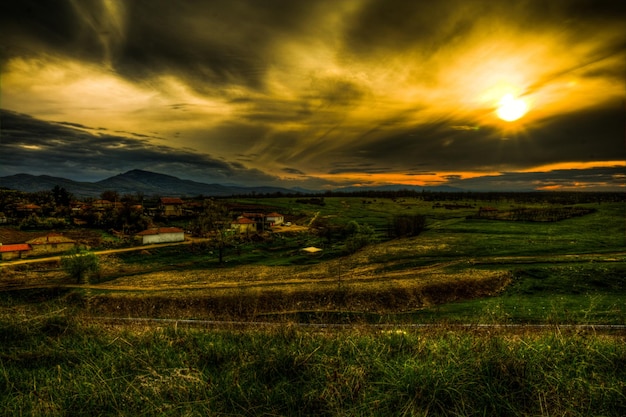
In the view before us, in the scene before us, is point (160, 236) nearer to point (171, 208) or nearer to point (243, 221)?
point (243, 221)

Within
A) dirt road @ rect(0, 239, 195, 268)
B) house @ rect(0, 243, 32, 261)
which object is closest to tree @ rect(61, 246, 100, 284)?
Result: dirt road @ rect(0, 239, 195, 268)

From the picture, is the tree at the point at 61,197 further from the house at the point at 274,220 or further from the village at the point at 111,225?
the house at the point at 274,220

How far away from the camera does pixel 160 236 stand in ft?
279

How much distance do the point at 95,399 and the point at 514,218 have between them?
114 metres

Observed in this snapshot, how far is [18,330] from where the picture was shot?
6418mm

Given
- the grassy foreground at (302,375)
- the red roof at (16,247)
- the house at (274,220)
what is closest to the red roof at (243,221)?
the house at (274,220)

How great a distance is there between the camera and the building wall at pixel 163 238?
3256 inches

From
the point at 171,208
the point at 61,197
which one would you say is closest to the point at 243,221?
the point at 171,208

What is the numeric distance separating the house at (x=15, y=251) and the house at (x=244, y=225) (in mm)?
47285

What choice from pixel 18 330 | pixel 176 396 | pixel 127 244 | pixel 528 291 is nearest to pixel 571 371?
pixel 176 396

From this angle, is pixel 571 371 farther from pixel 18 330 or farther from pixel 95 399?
pixel 18 330

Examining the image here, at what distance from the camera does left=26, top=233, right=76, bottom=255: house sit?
7050 cm

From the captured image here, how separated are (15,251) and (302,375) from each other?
8705 cm

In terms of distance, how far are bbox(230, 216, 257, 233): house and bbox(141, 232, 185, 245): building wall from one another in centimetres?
1594
